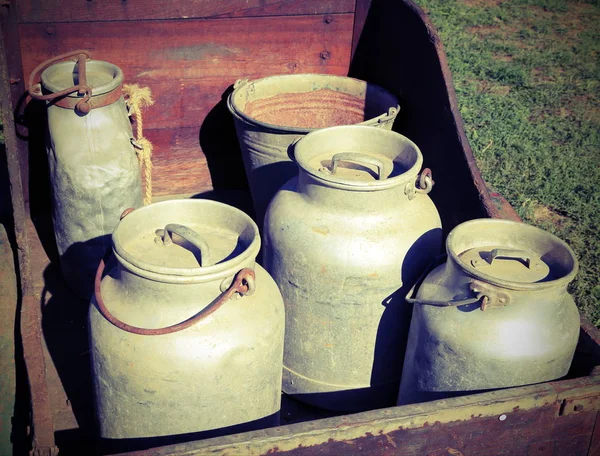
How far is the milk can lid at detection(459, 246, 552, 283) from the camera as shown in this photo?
2.19 metres

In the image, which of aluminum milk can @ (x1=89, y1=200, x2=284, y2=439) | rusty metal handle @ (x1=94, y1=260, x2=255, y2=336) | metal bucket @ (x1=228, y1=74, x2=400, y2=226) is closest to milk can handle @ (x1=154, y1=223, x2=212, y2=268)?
aluminum milk can @ (x1=89, y1=200, x2=284, y2=439)

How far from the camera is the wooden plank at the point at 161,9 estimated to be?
129 inches

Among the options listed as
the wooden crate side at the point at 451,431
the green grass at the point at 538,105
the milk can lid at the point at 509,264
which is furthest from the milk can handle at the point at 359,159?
the green grass at the point at 538,105

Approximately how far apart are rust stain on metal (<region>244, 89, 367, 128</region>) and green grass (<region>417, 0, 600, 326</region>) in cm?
162

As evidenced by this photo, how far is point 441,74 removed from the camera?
3.09 metres

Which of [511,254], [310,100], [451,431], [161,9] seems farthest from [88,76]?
[451,431]

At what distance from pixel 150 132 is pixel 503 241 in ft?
7.06

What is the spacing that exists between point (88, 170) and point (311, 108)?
1.34 meters

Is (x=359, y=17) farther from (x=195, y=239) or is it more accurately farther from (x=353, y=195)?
(x=195, y=239)

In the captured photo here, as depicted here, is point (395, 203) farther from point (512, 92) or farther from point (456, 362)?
point (512, 92)

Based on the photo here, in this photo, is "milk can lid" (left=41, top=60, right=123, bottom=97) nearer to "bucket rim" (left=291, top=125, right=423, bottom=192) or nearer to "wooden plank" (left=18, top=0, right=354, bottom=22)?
"wooden plank" (left=18, top=0, right=354, bottom=22)

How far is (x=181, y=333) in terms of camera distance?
202 cm

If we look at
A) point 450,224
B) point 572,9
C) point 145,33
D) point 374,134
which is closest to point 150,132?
point 145,33

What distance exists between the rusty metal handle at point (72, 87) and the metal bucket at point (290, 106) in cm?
73
